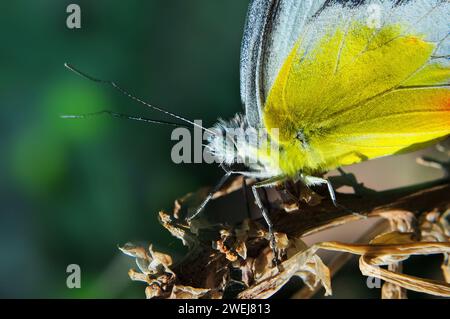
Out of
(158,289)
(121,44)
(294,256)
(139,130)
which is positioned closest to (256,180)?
(294,256)

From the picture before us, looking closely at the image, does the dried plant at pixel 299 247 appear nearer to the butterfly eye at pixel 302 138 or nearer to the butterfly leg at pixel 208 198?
the butterfly leg at pixel 208 198

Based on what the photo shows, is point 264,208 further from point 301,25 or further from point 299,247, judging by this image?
point 301,25

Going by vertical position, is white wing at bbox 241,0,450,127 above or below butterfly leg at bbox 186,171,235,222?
above

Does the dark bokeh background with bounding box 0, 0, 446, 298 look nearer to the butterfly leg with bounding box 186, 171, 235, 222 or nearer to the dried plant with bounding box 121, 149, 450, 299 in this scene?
the butterfly leg with bounding box 186, 171, 235, 222

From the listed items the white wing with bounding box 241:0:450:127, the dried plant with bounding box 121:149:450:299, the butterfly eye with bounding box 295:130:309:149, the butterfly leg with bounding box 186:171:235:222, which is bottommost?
the dried plant with bounding box 121:149:450:299

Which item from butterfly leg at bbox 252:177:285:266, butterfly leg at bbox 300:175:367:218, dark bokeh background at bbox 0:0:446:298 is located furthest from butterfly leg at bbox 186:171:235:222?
dark bokeh background at bbox 0:0:446:298

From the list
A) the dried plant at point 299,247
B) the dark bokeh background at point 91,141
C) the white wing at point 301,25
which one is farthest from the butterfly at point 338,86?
the dark bokeh background at point 91,141

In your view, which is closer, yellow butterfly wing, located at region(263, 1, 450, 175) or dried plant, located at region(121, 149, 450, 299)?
dried plant, located at region(121, 149, 450, 299)

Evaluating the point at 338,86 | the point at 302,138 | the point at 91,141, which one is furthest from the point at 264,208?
the point at 91,141
